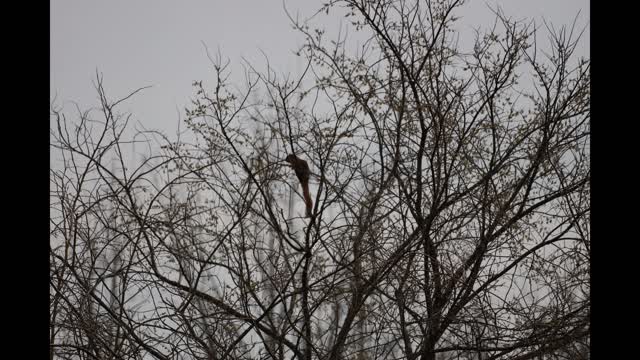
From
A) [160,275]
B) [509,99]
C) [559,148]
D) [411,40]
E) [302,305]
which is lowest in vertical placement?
[302,305]

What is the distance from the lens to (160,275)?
252 cm

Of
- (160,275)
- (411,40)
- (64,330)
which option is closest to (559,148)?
(411,40)

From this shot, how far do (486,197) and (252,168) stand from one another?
3.03ft

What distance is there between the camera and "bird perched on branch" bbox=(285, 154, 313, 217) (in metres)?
2.54

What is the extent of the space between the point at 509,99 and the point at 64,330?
6.26 ft

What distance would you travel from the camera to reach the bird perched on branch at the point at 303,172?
99.8 inches

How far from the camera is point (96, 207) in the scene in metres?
2.47

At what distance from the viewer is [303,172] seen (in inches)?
101

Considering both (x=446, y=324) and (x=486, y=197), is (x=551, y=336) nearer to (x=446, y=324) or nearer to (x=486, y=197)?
(x=446, y=324)
